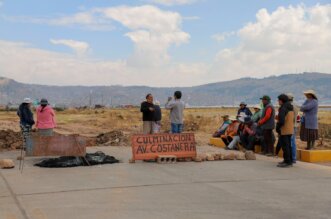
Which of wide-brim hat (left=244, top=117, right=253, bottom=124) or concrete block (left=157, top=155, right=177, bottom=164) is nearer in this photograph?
concrete block (left=157, top=155, right=177, bottom=164)

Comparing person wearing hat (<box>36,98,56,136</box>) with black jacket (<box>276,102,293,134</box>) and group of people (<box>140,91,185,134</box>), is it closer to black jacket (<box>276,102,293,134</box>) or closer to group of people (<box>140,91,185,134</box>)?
group of people (<box>140,91,185,134</box>)

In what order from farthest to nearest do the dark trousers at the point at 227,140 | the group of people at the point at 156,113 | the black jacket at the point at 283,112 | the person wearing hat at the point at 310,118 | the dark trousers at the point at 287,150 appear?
the dark trousers at the point at 227,140 < the group of people at the point at 156,113 < the person wearing hat at the point at 310,118 < the black jacket at the point at 283,112 < the dark trousers at the point at 287,150

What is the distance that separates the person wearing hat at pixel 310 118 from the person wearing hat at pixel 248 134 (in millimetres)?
1421

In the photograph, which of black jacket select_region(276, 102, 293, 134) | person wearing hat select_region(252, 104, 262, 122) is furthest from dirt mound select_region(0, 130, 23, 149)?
black jacket select_region(276, 102, 293, 134)

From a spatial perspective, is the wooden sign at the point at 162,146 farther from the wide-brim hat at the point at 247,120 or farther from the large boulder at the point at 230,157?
the wide-brim hat at the point at 247,120

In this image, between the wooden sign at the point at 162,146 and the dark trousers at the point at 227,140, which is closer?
the wooden sign at the point at 162,146

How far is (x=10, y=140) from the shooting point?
711 inches

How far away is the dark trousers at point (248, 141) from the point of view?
615 inches

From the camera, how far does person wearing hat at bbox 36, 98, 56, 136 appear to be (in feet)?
45.8

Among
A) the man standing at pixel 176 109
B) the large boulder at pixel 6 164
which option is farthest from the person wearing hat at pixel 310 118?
the large boulder at pixel 6 164

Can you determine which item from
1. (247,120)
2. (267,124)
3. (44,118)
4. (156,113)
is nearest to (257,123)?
(247,120)

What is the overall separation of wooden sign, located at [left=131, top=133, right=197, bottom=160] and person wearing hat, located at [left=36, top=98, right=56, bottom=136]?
248cm

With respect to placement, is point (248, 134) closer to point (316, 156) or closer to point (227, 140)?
point (227, 140)

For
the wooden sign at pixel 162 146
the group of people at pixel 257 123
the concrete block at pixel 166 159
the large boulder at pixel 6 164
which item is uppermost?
the group of people at pixel 257 123
